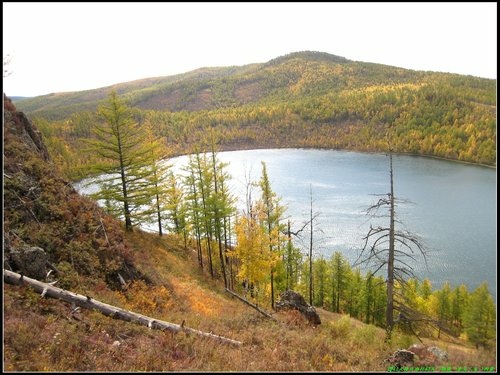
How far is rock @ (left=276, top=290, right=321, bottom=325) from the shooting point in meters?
17.0

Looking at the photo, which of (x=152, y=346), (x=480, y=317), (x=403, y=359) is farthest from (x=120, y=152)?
(x=480, y=317)

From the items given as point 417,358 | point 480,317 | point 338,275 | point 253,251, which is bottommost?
point 480,317

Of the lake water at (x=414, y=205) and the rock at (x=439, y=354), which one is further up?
the rock at (x=439, y=354)

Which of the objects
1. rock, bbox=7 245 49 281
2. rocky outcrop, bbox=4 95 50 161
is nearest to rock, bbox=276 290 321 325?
rock, bbox=7 245 49 281

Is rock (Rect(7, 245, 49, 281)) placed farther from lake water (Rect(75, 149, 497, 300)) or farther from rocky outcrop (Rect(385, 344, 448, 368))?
lake water (Rect(75, 149, 497, 300))

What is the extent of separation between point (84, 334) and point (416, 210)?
68925 mm

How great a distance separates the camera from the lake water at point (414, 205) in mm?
47719

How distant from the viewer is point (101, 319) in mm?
9430

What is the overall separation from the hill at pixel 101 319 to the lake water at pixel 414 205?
11.3m

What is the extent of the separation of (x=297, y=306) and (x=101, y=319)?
10.6 metres

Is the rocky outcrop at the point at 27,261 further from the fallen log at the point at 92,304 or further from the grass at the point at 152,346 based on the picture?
the grass at the point at 152,346

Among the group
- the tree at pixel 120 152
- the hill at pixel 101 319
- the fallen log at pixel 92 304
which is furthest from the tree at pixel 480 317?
the fallen log at pixel 92 304

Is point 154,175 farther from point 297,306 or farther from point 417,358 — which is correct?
point 417,358

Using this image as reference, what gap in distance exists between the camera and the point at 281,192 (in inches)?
3024
